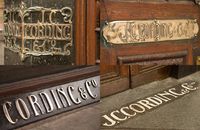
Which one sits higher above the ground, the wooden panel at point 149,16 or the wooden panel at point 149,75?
the wooden panel at point 149,16

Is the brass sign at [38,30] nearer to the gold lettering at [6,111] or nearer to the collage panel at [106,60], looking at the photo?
the collage panel at [106,60]

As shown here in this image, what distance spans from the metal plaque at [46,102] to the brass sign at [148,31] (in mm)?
154

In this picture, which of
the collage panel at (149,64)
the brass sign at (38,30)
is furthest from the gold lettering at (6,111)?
the collage panel at (149,64)

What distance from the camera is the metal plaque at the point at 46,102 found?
975 millimetres

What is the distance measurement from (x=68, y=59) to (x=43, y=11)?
0.58 ft

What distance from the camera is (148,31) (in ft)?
3.56

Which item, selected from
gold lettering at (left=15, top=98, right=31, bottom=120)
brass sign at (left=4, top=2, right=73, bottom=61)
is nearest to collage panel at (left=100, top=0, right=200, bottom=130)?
brass sign at (left=4, top=2, right=73, bottom=61)

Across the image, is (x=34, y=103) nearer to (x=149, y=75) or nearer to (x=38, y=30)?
(x=38, y=30)

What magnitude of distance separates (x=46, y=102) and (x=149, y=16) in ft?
1.45

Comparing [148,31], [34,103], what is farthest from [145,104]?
[34,103]

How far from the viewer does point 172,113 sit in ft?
3.48

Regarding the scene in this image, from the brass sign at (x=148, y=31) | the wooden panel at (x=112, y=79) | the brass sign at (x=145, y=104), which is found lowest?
the brass sign at (x=145, y=104)

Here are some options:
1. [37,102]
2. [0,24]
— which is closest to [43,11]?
[0,24]

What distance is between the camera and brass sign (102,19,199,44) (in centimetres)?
106
